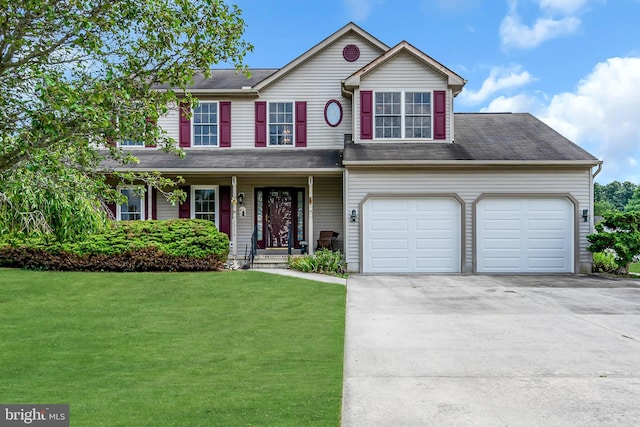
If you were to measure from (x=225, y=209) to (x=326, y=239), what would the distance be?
3.71 metres

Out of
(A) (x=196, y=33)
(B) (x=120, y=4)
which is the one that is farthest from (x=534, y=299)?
(B) (x=120, y=4)

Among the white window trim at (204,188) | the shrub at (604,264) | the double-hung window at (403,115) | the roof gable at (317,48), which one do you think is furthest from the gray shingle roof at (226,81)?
the shrub at (604,264)

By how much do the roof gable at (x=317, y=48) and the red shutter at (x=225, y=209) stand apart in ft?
12.5

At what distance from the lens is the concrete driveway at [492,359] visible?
4000mm

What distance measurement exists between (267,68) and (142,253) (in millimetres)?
9614

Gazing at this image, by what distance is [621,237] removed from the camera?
1302 centimetres

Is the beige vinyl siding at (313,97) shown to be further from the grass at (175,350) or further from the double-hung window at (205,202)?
the grass at (175,350)

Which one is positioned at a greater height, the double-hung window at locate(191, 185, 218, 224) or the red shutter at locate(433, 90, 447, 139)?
the red shutter at locate(433, 90, 447, 139)

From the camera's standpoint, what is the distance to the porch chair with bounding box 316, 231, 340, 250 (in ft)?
49.7

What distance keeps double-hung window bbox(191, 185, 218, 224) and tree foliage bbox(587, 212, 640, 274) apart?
1199 cm

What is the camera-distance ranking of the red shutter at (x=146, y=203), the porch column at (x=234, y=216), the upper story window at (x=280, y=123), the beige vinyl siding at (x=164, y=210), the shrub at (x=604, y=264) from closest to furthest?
the shrub at (x=604, y=264), the porch column at (x=234, y=216), the red shutter at (x=146, y=203), the beige vinyl siding at (x=164, y=210), the upper story window at (x=280, y=123)

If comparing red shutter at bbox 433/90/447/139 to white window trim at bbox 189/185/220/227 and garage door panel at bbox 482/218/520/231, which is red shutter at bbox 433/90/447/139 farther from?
white window trim at bbox 189/185/220/227

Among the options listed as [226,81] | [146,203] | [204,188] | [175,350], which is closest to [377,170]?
[204,188]

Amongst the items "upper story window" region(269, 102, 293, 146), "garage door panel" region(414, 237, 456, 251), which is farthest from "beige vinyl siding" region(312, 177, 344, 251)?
"garage door panel" region(414, 237, 456, 251)
